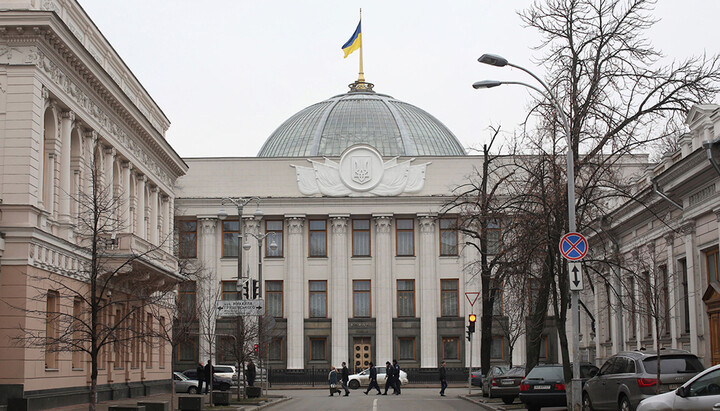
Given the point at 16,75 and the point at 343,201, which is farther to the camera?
the point at 343,201

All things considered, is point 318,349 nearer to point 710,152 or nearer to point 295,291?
point 295,291

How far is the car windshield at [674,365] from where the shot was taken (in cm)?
2262

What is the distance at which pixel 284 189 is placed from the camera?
6712 cm

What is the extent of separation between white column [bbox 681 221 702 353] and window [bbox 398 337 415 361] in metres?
34.4

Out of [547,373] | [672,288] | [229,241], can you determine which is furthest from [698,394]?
[229,241]

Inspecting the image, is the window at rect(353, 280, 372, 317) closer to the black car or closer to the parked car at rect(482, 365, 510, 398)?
the black car

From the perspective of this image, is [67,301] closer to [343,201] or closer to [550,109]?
[550,109]

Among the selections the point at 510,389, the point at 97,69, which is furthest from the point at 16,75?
the point at 510,389

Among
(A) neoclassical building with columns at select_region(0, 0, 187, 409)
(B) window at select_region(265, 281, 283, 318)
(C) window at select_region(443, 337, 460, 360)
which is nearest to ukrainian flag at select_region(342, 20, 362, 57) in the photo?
(B) window at select_region(265, 281, 283, 318)

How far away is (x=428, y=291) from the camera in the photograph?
218 ft

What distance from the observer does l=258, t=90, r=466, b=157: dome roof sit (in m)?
75.6

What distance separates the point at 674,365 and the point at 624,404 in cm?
158

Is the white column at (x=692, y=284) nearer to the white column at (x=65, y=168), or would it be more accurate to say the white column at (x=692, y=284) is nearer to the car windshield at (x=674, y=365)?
the car windshield at (x=674, y=365)

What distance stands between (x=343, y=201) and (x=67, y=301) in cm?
3555
